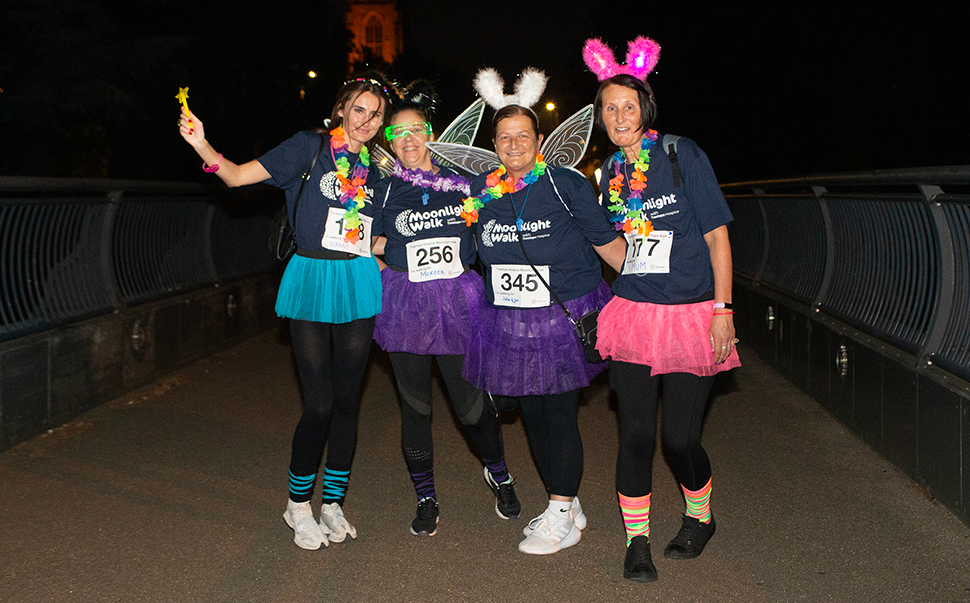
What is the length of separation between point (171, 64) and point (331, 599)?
686 inches

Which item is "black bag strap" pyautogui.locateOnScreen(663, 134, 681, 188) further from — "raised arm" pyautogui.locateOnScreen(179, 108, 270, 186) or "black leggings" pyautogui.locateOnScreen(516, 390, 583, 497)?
"raised arm" pyautogui.locateOnScreen(179, 108, 270, 186)

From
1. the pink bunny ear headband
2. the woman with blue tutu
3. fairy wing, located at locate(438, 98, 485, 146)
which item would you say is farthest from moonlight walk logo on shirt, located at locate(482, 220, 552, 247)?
fairy wing, located at locate(438, 98, 485, 146)

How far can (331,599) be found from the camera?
12.9ft

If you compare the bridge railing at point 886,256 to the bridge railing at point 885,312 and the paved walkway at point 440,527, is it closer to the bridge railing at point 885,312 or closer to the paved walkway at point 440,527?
the bridge railing at point 885,312

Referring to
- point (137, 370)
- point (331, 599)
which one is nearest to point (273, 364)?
point (137, 370)

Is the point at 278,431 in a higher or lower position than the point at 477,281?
lower

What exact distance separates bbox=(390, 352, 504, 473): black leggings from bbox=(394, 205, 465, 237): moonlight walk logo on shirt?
2.11 ft

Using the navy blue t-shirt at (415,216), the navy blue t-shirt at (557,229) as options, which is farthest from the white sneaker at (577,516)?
the navy blue t-shirt at (415,216)

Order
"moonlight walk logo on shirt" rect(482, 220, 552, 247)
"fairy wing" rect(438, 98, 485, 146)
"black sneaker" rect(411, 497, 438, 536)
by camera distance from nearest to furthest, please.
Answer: "moonlight walk logo on shirt" rect(482, 220, 552, 247)
"black sneaker" rect(411, 497, 438, 536)
"fairy wing" rect(438, 98, 485, 146)

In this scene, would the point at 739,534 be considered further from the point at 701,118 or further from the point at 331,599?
the point at 701,118

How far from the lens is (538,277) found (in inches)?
173

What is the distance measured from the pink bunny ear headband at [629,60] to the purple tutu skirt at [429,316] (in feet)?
4.11

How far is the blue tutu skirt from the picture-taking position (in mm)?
4414

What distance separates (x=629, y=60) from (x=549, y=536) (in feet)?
7.53
